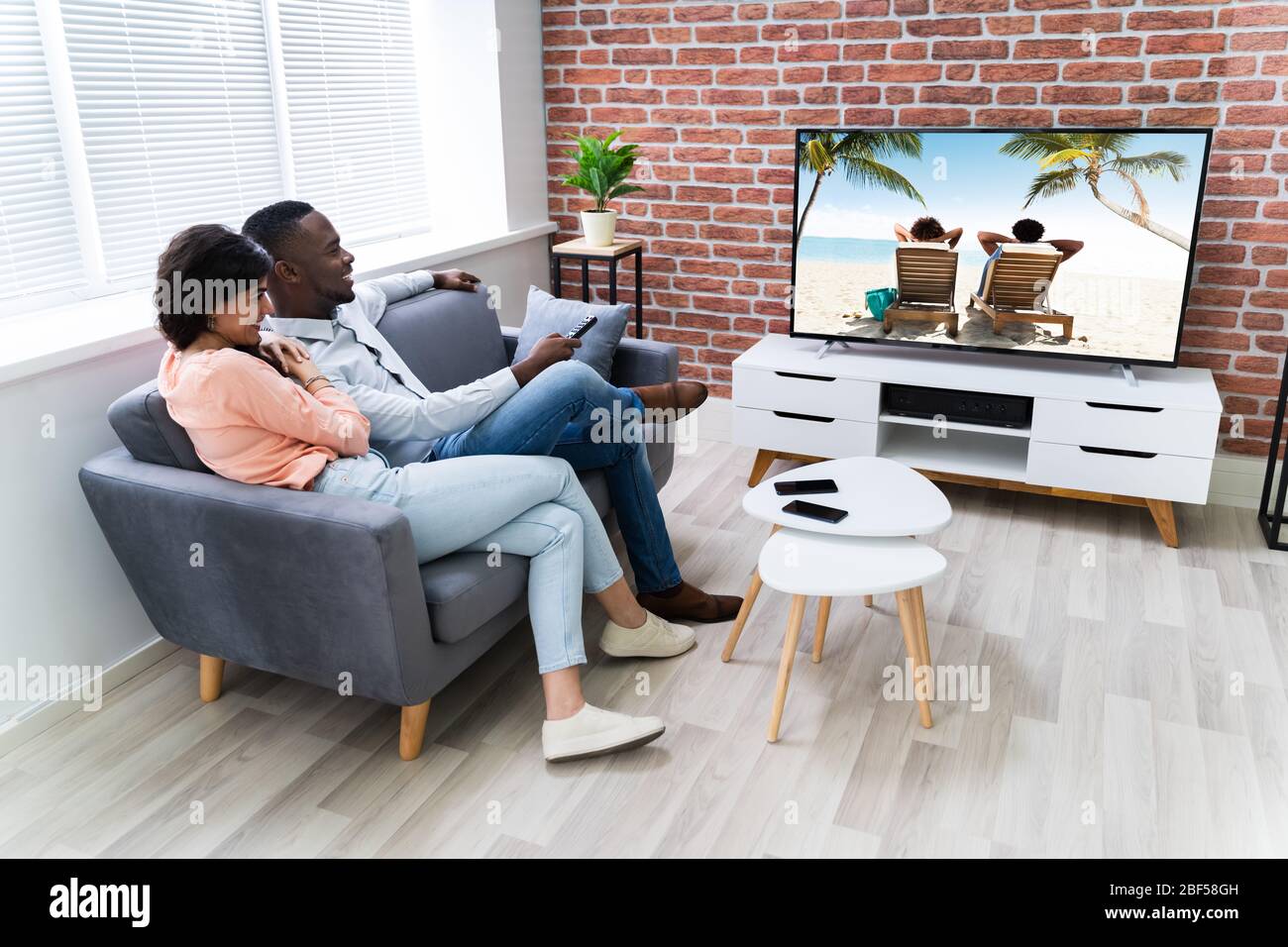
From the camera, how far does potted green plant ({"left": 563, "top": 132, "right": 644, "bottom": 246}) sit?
3617 mm

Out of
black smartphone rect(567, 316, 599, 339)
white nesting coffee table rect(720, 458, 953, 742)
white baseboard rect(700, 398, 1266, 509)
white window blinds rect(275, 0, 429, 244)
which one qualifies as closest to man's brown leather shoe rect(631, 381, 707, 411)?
black smartphone rect(567, 316, 599, 339)

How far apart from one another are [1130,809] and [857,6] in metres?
2.68

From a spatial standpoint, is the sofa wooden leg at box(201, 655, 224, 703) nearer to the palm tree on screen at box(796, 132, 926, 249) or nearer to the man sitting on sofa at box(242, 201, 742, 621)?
the man sitting on sofa at box(242, 201, 742, 621)

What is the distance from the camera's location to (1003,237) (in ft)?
10.4

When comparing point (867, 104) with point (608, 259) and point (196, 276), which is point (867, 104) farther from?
point (196, 276)

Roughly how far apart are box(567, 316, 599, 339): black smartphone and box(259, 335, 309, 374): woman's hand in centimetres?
77

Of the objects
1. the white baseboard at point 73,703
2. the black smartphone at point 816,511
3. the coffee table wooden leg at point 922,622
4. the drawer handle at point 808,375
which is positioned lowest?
the white baseboard at point 73,703

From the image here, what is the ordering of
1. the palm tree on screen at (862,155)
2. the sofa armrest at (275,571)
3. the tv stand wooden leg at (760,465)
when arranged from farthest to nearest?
the tv stand wooden leg at (760,465), the palm tree on screen at (862,155), the sofa armrest at (275,571)

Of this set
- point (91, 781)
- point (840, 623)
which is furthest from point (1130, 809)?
point (91, 781)

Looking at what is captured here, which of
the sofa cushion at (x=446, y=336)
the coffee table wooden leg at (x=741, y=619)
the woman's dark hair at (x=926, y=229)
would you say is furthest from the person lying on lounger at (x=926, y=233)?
the coffee table wooden leg at (x=741, y=619)

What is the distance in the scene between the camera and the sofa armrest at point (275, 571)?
1893 mm

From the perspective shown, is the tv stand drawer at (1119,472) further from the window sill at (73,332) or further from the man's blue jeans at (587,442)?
the window sill at (73,332)

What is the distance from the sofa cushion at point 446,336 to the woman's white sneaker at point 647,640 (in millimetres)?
902

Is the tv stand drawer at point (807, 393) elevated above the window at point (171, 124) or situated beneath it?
situated beneath
